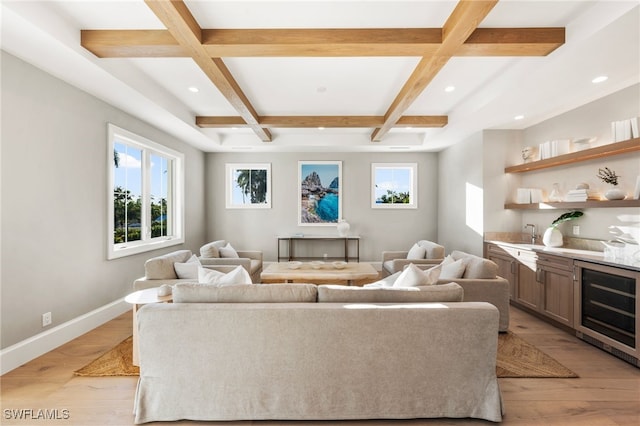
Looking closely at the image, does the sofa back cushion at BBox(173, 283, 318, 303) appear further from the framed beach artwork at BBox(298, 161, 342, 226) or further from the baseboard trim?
the framed beach artwork at BBox(298, 161, 342, 226)

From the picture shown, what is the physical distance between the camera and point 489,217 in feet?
15.5

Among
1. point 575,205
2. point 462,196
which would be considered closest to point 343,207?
point 462,196

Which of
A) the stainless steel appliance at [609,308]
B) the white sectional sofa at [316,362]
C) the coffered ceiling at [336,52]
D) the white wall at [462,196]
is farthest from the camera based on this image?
the white wall at [462,196]

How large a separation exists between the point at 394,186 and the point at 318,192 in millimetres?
1712

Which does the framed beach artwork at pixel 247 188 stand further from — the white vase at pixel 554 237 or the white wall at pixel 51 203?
the white vase at pixel 554 237

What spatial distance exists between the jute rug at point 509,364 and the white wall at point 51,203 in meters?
0.73

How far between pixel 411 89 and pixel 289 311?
2685 mm

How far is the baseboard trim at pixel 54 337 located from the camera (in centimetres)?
252

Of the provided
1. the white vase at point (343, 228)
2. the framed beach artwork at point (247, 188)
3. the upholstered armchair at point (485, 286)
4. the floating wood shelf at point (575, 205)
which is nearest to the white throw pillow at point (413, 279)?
the upholstered armchair at point (485, 286)

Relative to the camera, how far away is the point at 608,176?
3398 millimetres

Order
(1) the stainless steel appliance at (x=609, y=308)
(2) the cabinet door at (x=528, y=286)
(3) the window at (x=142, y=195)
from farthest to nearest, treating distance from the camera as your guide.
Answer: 1. (3) the window at (x=142, y=195)
2. (2) the cabinet door at (x=528, y=286)
3. (1) the stainless steel appliance at (x=609, y=308)

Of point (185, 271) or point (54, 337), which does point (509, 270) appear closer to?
point (185, 271)

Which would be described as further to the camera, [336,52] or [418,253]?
[418,253]

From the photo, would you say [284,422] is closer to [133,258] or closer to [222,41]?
[222,41]
